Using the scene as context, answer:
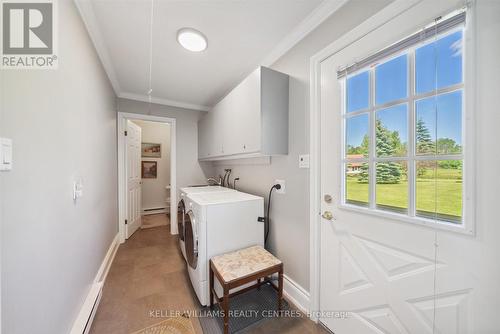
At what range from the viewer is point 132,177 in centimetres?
325

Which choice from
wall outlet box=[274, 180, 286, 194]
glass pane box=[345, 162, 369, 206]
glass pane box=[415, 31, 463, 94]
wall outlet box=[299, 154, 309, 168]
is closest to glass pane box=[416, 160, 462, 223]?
glass pane box=[345, 162, 369, 206]

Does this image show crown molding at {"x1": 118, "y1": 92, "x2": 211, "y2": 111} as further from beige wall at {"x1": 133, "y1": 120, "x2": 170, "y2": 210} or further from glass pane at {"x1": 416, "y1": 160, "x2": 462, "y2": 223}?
glass pane at {"x1": 416, "y1": 160, "x2": 462, "y2": 223}

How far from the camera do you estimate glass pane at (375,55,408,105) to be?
974mm

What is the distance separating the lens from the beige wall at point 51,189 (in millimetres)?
669

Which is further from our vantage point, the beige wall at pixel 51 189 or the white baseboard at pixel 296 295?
the white baseboard at pixel 296 295

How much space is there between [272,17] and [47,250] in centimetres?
207

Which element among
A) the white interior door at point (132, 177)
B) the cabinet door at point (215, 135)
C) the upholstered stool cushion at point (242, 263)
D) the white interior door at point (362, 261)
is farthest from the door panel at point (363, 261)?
the white interior door at point (132, 177)

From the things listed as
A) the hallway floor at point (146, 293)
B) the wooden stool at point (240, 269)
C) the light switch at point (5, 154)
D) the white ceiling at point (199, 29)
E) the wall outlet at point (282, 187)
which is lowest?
the hallway floor at point (146, 293)

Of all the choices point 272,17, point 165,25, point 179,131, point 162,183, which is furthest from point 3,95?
point 162,183

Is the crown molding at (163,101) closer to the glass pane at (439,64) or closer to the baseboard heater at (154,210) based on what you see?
the baseboard heater at (154,210)

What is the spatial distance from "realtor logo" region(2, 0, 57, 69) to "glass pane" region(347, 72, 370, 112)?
1.72 m

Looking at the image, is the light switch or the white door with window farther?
the white door with window

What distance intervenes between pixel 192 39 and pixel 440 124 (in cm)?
191

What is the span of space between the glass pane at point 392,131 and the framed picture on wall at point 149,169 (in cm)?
496
